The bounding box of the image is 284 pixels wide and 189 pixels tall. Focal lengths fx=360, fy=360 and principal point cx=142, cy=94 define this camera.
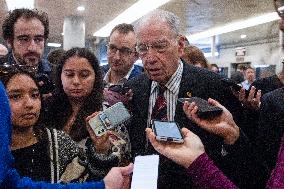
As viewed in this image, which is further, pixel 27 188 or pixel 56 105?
pixel 56 105

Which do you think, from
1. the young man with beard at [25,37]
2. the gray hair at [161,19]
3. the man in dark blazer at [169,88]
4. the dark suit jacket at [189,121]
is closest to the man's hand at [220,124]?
the dark suit jacket at [189,121]

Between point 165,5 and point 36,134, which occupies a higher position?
point 165,5

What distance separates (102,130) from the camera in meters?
1.62

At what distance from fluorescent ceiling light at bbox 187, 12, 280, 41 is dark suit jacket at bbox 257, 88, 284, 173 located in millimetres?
7757

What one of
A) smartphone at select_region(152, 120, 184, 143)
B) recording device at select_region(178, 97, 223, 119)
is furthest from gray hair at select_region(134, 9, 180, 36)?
smartphone at select_region(152, 120, 184, 143)

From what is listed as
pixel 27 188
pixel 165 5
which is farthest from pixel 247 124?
pixel 165 5

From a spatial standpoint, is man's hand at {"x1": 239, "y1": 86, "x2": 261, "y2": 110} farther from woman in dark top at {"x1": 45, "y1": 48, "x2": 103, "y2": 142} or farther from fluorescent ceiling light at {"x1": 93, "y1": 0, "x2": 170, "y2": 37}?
fluorescent ceiling light at {"x1": 93, "y1": 0, "x2": 170, "y2": 37}

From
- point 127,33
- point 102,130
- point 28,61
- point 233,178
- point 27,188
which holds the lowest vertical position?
point 233,178

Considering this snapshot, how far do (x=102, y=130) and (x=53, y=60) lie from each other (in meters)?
1.98

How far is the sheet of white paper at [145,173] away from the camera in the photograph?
3.89ft

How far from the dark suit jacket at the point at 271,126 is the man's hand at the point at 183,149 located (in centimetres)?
43

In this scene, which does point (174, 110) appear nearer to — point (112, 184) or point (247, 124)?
point (247, 124)

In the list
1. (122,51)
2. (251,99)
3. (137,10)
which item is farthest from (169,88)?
(137,10)

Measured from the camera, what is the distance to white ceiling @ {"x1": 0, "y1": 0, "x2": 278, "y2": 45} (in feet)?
28.5
